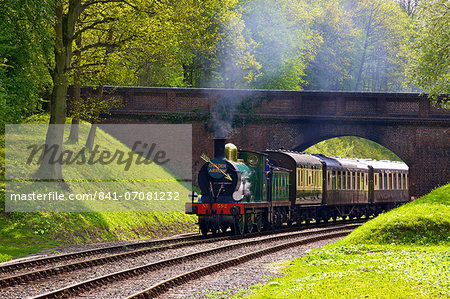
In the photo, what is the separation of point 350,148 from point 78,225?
170 ft

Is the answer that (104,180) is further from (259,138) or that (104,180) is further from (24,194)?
(259,138)

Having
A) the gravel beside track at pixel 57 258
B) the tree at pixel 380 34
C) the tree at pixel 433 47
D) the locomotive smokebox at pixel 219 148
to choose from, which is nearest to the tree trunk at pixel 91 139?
the locomotive smokebox at pixel 219 148

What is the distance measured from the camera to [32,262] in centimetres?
1611

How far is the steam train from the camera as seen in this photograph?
80.1 feet

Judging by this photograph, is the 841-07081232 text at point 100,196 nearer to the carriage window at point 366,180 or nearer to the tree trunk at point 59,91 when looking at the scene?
the tree trunk at point 59,91

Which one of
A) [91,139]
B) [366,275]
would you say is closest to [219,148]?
[91,139]

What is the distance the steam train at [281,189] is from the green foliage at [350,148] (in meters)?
25.6

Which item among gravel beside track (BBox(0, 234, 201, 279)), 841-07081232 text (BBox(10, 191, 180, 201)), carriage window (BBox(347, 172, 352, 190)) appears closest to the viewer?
gravel beside track (BBox(0, 234, 201, 279))

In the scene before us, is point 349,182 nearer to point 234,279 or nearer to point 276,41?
point 234,279

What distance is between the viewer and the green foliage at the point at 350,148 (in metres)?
70.3

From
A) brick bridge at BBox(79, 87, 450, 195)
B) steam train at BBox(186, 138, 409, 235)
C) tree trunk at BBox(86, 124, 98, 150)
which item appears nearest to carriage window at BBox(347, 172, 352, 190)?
steam train at BBox(186, 138, 409, 235)

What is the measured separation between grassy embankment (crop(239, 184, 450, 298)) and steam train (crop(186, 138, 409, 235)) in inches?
219

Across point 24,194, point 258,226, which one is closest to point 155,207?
point 258,226

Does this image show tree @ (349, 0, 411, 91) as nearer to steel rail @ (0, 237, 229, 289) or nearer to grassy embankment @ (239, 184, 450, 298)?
grassy embankment @ (239, 184, 450, 298)
